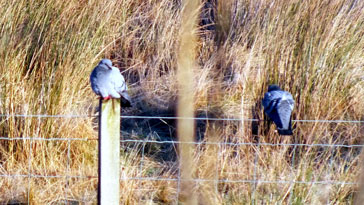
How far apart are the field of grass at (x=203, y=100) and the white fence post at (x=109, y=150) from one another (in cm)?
68

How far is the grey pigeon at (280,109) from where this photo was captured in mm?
3715

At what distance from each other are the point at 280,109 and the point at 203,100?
1362 mm

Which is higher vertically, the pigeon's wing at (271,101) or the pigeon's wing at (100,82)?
the pigeon's wing at (100,82)

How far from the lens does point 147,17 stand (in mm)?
6262

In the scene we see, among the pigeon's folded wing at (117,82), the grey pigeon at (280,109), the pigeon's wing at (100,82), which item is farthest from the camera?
the grey pigeon at (280,109)

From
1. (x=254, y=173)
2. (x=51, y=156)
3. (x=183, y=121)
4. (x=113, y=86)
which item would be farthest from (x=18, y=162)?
(x=183, y=121)

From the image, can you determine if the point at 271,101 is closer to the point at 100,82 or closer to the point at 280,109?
the point at 280,109

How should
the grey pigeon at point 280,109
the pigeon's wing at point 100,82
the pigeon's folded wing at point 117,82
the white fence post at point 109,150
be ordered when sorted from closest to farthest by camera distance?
1. the white fence post at point 109,150
2. the pigeon's wing at point 100,82
3. the pigeon's folded wing at point 117,82
4. the grey pigeon at point 280,109

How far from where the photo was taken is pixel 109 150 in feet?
7.64

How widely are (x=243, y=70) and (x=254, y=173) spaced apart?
5.34 feet

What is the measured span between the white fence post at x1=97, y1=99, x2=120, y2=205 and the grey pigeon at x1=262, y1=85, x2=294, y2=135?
165 centimetres

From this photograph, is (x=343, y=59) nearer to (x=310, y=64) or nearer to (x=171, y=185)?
(x=310, y=64)

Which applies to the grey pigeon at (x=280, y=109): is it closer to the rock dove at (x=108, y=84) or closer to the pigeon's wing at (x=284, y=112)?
the pigeon's wing at (x=284, y=112)

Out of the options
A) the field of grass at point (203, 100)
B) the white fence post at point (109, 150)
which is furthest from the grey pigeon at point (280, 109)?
the white fence post at point (109, 150)
